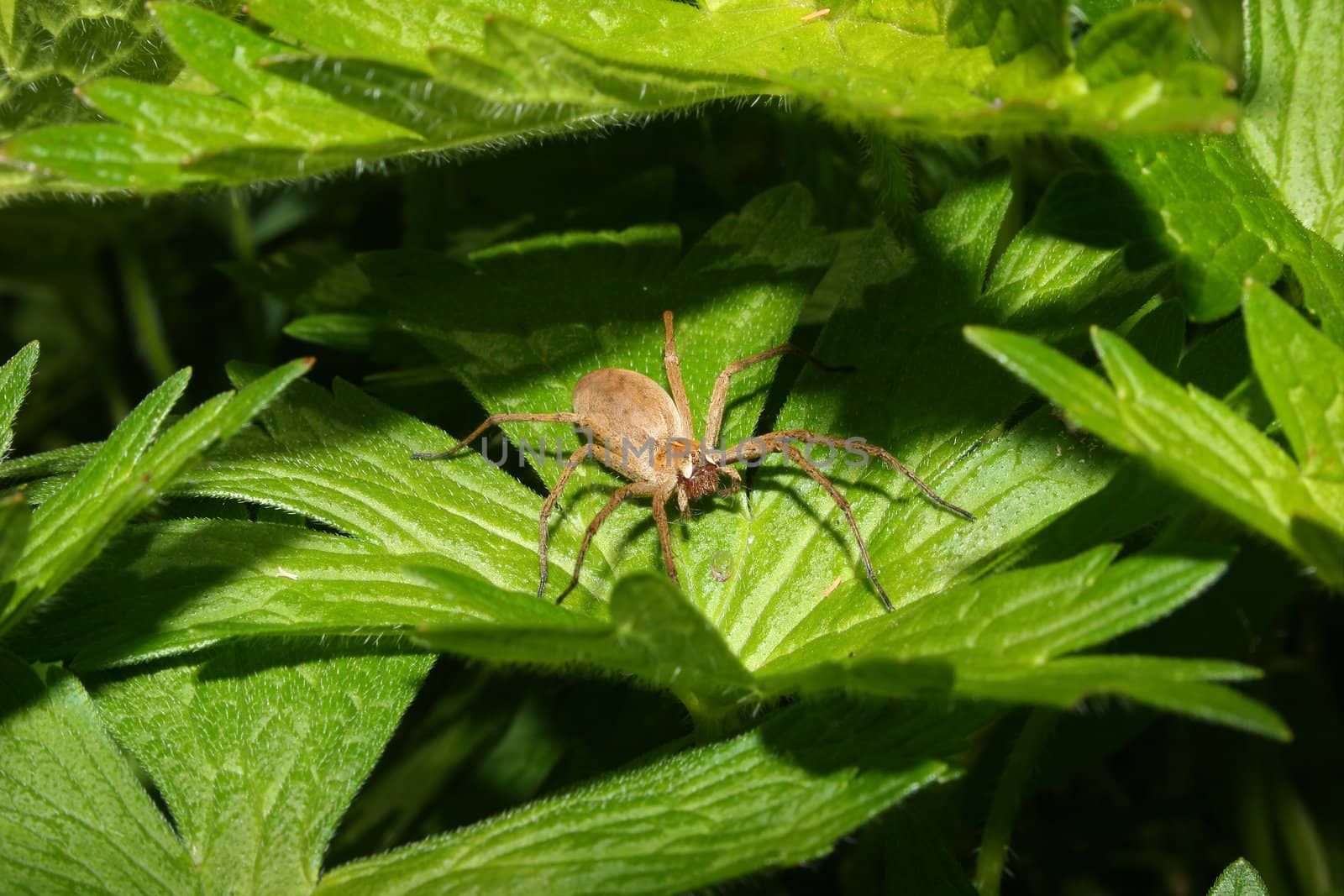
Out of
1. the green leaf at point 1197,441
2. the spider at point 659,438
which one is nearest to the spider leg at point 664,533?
the spider at point 659,438

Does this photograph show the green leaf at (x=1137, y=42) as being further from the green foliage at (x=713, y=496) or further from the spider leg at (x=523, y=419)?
the spider leg at (x=523, y=419)

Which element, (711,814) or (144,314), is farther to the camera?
(144,314)

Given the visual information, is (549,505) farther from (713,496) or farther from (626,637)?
(626,637)

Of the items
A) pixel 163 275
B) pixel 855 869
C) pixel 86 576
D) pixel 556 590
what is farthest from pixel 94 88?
pixel 163 275

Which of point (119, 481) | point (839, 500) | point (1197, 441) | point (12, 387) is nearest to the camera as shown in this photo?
point (1197, 441)

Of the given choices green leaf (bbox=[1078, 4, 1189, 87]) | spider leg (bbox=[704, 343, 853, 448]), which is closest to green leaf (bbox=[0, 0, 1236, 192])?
green leaf (bbox=[1078, 4, 1189, 87])

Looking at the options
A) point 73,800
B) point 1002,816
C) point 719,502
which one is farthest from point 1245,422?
point 73,800

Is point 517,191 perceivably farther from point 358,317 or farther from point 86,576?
point 86,576
